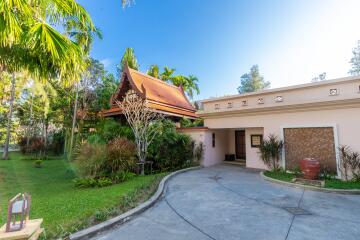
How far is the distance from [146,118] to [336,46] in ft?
41.8

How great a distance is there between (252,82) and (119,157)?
38020 millimetres

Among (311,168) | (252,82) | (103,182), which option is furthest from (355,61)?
(103,182)

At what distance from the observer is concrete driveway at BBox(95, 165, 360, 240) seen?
3.84 metres

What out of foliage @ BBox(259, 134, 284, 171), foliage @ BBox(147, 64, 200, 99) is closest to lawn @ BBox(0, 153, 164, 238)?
foliage @ BBox(259, 134, 284, 171)

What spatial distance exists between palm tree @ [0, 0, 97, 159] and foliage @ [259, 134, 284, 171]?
9615 mm

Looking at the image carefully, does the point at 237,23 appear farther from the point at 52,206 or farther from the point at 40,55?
the point at 52,206

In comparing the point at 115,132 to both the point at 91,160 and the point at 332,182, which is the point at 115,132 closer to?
the point at 91,160

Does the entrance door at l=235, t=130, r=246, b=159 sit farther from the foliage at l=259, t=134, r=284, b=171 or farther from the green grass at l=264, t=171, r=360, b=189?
the green grass at l=264, t=171, r=360, b=189

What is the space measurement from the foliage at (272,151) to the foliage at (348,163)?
8.18 feet

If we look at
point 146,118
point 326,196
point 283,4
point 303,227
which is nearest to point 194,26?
point 283,4

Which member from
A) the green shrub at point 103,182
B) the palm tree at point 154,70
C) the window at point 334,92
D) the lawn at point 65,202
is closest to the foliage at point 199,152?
the lawn at point 65,202

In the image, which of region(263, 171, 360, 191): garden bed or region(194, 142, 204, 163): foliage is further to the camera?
region(194, 142, 204, 163): foliage

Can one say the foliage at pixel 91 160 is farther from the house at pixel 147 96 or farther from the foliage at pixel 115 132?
the house at pixel 147 96

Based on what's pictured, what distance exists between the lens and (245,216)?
469 centimetres
